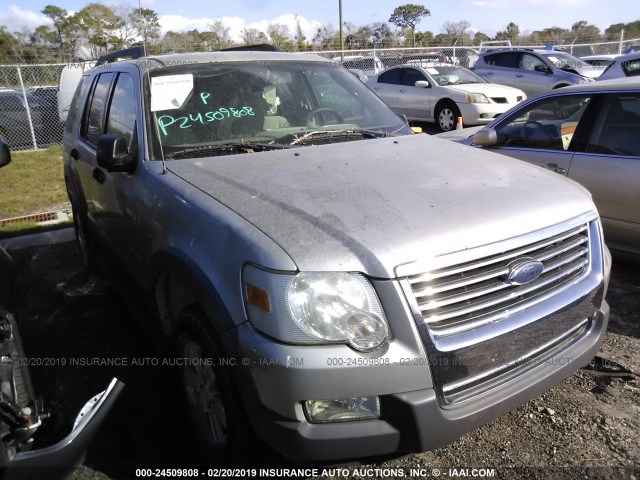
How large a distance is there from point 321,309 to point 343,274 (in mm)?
151

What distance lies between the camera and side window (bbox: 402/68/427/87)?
12.8 metres

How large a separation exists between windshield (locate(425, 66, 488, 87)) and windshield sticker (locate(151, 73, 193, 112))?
10.1 metres

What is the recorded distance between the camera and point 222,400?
2.21 metres

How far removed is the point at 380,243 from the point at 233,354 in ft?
2.30

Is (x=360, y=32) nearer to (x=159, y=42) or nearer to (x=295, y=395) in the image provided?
(x=159, y=42)

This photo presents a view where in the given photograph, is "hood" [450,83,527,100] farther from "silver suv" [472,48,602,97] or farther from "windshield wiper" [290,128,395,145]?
"windshield wiper" [290,128,395,145]

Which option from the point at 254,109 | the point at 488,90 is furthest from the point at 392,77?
the point at 254,109

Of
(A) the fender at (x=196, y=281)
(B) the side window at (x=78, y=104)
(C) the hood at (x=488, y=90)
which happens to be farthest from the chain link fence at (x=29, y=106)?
(A) the fender at (x=196, y=281)

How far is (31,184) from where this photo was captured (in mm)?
9133

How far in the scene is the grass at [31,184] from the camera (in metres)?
7.86

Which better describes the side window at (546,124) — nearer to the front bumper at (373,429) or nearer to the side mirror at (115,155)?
the front bumper at (373,429)

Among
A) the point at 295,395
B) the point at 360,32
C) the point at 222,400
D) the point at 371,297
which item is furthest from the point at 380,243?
the point at 360,32

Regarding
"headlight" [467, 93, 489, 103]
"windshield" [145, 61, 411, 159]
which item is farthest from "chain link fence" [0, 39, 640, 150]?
"windshield" [145, 61, 411, 159]

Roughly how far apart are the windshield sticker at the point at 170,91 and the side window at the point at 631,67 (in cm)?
1181
